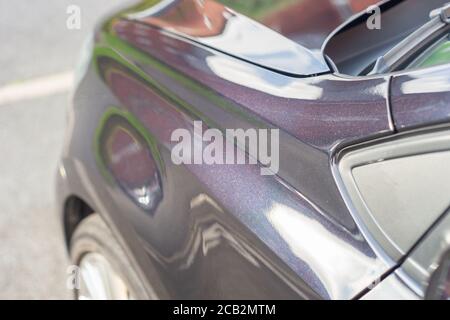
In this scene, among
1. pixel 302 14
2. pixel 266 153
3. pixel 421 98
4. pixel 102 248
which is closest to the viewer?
pixel 421 98

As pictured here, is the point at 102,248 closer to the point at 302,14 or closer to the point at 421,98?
the point at 302,14

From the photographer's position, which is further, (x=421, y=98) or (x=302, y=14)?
(x=302, y=14)

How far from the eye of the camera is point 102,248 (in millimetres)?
2283

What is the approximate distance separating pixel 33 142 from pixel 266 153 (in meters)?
2.93

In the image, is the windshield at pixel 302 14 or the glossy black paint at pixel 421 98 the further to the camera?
the windshield at pixel 302 14

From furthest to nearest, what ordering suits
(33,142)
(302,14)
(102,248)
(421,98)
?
1. (33,142)
2. (102,248)
3. (302,14)
4. (421,98)

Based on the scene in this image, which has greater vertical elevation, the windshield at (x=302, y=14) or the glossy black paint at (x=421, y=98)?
the windshield at (x=302, y=14)

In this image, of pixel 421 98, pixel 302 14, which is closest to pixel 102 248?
pixel 302 14

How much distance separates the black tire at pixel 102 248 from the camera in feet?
6.97

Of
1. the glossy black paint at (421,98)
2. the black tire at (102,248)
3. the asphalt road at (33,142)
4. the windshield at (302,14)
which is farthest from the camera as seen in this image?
the asphalt road at (33,142)

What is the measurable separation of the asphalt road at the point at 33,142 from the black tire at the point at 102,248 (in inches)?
30.5

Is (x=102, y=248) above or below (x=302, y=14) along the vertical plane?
below

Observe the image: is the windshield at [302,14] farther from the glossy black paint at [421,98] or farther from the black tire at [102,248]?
the black tire at [102,248]

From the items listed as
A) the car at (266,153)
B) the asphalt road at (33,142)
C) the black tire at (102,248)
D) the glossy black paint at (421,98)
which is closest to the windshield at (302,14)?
the car at (266,153)
